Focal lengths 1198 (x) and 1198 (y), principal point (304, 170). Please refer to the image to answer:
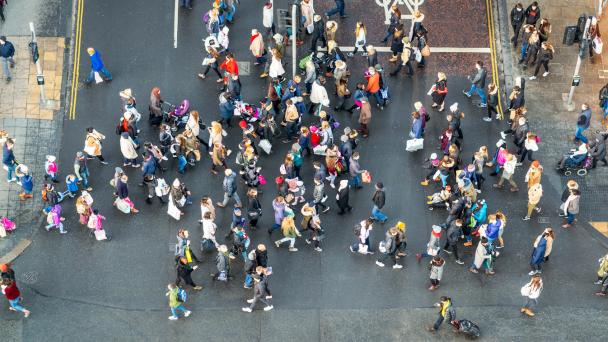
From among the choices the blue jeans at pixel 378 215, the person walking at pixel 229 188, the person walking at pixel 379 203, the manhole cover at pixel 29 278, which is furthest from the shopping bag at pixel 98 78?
the blue jeans at pixel 378 215

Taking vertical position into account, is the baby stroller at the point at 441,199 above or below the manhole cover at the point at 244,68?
below

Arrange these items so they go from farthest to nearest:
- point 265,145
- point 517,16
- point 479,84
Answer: point 517,16 → point 479,84 → point 265,145

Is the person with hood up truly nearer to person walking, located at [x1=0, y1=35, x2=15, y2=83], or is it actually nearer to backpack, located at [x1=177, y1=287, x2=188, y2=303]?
backpack, located at [x1=177, y1=287, x2=188, y2=303]

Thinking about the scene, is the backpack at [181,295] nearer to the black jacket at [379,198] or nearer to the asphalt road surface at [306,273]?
the asphalt road surface at [306,273]

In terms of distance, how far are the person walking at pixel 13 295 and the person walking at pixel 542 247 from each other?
1501 centimetres

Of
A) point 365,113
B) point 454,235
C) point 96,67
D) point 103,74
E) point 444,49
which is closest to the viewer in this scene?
point 454,235

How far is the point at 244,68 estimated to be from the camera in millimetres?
41750

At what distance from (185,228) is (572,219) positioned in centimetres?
1213

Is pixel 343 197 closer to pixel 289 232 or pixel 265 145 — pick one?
pixel 289 232

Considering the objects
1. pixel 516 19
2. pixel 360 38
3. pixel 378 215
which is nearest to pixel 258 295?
pixel 378 215

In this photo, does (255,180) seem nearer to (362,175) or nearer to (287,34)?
(362,175)

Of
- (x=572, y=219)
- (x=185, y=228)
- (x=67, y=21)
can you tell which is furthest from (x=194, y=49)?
(x=572, y=219)

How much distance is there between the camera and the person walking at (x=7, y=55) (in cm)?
3997

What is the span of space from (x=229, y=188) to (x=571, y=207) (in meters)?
10.6
